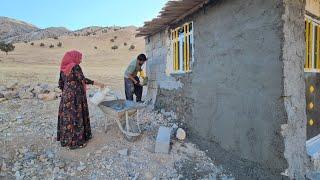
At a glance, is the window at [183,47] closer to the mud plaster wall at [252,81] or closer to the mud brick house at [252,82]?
the mud brick house at [252,82]

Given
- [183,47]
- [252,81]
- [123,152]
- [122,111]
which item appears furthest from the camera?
[183,47]

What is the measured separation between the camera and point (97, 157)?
5.29 meters

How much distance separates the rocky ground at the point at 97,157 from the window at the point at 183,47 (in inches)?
51.9

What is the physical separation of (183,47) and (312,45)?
2811 mm

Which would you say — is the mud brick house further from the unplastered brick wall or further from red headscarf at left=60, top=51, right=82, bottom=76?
red headscarf at left=60, top=51, right=82, bottom=76

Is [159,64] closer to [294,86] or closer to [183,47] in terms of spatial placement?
[183,47]

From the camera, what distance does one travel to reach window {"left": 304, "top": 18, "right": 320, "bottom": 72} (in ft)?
15.8

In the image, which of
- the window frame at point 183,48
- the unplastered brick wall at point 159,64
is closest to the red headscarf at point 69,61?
the window frame at point 183,48

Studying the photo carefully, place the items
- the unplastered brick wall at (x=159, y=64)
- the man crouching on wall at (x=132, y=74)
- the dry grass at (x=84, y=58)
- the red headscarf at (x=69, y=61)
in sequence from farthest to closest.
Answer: the dry grass at (x=84, y=58)
the man crouching on wall at (x=132, y=74)
the unplastered brick wall at (x=159, y=64)
the red headscarf at (x=69, y=61)

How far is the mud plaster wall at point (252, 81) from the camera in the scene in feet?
12.3

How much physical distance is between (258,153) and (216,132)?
120 centimetres

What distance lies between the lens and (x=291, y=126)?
3.76 metres

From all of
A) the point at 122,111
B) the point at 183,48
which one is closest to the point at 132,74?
the point at 183,48

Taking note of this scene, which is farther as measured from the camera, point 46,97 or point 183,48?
point 46,97
